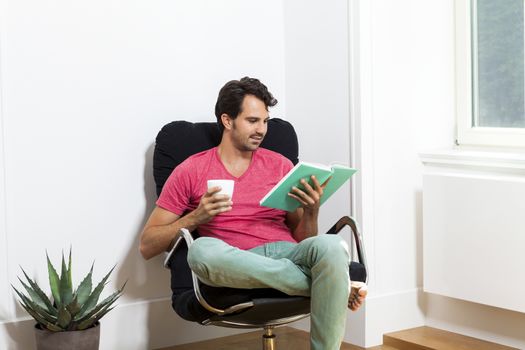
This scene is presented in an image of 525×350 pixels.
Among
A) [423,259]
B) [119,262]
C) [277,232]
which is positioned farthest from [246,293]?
[423,259]

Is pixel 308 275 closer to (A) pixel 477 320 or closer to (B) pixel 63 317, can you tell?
(B) pixel 63 317

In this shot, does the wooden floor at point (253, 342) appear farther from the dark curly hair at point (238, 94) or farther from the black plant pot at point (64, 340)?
the dark curly hair at point (238, 94)

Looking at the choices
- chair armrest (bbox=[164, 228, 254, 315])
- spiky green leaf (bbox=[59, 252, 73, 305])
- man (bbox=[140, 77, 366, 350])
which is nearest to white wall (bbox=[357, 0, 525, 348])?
man (bbox=[140, 77, 366, 350])

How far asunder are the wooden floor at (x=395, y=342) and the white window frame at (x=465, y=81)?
84 cm

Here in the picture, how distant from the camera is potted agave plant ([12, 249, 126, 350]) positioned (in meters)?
3.20

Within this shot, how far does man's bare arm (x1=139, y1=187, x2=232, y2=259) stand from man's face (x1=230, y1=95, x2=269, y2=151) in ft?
1.06

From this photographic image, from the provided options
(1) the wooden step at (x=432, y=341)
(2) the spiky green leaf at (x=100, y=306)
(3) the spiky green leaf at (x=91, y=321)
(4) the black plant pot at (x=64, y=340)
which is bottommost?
(1) the wooden step at (x=432, y=341)

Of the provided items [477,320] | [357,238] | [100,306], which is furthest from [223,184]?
[477,320]

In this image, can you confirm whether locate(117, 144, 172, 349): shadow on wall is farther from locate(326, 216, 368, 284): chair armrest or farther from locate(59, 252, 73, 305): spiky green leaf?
locate(326, 216, 368, 284): chair armrest

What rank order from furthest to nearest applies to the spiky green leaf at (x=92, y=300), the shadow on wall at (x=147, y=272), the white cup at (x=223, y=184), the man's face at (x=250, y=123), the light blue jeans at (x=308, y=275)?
the shadow on wall at (x=147, y=272), the spiky green leaf at (x=92, y=300), the man's face at (x=250, y=123), the white cup at (x=223, y=184), the light blue jeans at (x=308, y=275)

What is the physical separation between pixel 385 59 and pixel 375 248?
810 mm

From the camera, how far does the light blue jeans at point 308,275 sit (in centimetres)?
275

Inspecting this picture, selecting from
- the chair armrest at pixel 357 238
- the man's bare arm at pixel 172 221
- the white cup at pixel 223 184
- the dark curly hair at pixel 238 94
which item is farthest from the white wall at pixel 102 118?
the chair armrest at pixel 357 238

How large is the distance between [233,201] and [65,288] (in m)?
0.71
